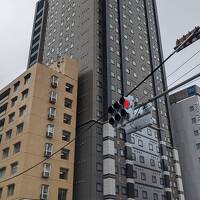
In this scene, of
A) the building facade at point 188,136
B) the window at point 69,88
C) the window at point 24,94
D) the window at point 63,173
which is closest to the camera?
the window at point 63,173

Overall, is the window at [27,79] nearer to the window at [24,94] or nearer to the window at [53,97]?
the window at [24,94]

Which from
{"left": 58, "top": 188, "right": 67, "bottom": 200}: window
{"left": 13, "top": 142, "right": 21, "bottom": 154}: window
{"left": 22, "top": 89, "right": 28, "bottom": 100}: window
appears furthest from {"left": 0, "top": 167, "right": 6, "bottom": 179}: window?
{"left": 22, "top": 89, "right": 28, "bottom": 100}: window

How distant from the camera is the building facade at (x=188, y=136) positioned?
70.1 m

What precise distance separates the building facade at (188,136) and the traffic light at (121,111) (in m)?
55.4

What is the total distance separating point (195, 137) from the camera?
75.0 m

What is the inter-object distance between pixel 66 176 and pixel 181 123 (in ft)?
132

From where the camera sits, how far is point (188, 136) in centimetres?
7625

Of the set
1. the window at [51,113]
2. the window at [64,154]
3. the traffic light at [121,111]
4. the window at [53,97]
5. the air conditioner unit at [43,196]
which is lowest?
the traffic light at [121,111]

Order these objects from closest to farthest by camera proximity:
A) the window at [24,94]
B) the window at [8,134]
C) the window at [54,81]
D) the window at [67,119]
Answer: the window at [8,134] < the window at [67,119] < the window at [24,94] < the window at [54,81]

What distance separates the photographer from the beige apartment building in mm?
47156

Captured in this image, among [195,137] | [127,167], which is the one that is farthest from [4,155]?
[195,137]

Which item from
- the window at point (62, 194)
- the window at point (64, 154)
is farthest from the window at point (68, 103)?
the window at point (62, 194)

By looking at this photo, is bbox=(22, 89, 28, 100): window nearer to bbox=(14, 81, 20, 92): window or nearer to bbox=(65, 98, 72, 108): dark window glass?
bbox=(14, 81, 20, 92): window

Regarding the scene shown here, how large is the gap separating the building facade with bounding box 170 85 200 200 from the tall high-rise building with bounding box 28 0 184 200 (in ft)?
25.3
